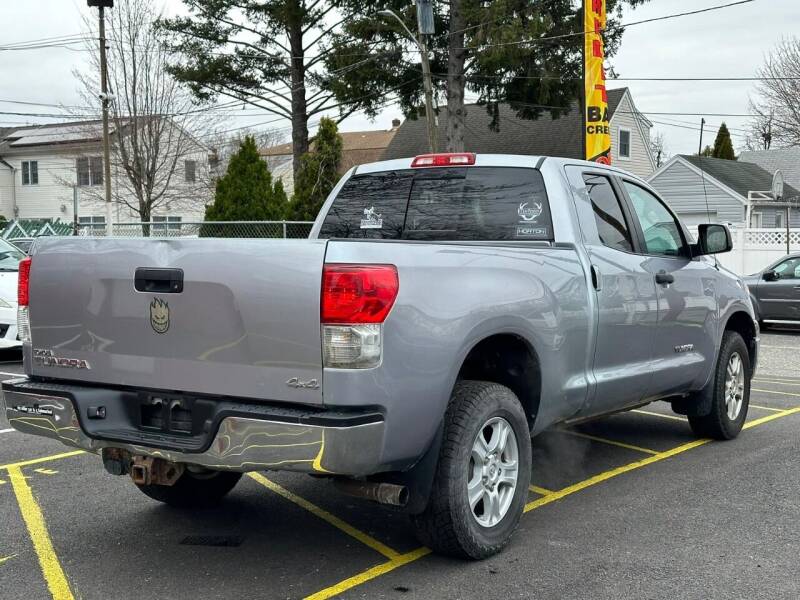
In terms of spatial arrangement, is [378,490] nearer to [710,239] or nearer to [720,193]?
[710,239]

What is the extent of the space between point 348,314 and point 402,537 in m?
1.63

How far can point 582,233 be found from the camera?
17.3 ft

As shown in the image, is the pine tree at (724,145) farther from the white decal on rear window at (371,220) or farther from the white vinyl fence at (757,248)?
the white decal on rear window at (371,220)

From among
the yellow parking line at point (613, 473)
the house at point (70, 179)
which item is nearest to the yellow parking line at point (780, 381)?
the yellow parking line at point (613, 473)

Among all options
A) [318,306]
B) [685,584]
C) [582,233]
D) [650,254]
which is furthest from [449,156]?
[685,584]

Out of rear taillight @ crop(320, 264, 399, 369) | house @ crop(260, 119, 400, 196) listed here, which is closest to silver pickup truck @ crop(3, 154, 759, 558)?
rear taillight @ crop(320, 264, 399, 369)

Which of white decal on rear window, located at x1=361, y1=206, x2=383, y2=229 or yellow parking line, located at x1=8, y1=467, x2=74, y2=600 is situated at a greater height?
white decal on rear window, located at x1=361, y1=206, x2=383, y2=229

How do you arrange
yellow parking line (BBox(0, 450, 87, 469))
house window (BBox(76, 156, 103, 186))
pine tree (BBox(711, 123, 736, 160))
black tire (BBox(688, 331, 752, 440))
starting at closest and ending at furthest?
1. yellow parking line (BBox(0, 450, 87, 469))
2. black tire (BBox(688, 331, 752, 440))
3. house window (BBox(76, 156, 103, 186))
4. pine tree (BBox(711, 123, 736, 160))

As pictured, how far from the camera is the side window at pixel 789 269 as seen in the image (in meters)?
17.0

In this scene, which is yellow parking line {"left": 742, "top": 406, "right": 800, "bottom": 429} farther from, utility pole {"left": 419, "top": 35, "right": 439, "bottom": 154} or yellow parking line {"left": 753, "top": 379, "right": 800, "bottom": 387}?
utility pole {"left": 419, "top": 35, "right": 439, "bottom": 154}

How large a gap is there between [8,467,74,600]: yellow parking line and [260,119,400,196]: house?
2194 inches

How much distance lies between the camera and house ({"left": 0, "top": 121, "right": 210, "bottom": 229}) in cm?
4078

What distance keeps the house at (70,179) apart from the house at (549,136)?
30.3 feet

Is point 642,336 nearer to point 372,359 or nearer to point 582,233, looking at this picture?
point 582,233
